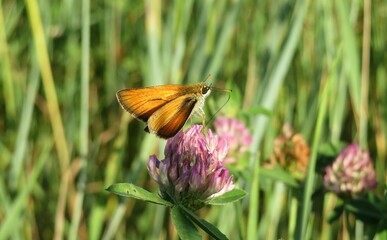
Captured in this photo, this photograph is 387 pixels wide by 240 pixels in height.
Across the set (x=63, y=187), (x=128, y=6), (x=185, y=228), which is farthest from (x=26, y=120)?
(x=185, y=228)

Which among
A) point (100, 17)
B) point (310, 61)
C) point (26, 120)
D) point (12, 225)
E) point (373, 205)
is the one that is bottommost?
point (12, 225)

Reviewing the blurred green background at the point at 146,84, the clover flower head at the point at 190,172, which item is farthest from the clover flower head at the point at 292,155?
the clover flower head at the point at 190,172

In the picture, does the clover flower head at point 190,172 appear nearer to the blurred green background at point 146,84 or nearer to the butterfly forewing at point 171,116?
the butterfly forewing at point 171,116

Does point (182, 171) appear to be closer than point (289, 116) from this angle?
Yes

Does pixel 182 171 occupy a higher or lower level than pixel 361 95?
lower

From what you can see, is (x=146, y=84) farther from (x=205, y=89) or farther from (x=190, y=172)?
(x=190, y=172)

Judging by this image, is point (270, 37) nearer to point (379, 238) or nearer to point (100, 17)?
point (100, 17)

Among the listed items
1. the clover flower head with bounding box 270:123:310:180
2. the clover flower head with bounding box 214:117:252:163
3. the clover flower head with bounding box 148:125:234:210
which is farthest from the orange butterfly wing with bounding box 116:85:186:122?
the clover flower head with bounding box 270:123:310:180
